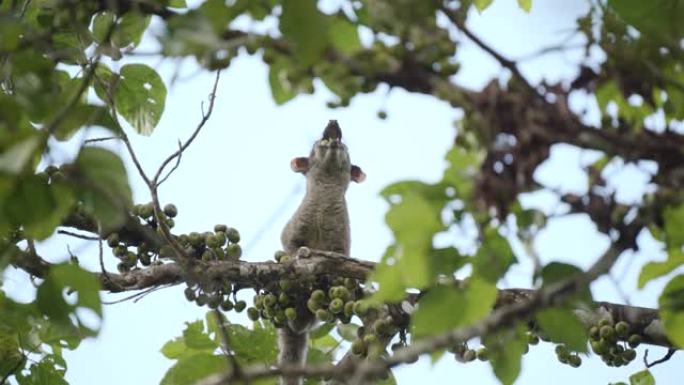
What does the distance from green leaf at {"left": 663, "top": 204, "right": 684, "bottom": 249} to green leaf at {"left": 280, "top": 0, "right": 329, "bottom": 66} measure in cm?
74

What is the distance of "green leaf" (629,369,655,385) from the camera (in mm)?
3787

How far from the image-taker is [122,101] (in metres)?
4.05

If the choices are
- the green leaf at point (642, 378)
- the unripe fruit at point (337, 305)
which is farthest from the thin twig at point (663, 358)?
the unripe fruit at point (337, 305)

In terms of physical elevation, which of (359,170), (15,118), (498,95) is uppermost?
(359,170)

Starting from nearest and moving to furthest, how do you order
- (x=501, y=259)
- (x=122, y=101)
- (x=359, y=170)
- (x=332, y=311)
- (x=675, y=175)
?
(x=675, y=175) → (x=501, y=259) → (x=122, y=101) → (x=332, y=311) → (x=359, y=170)

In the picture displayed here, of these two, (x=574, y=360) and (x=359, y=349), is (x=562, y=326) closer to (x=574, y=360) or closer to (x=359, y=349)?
(x=574, y=360)

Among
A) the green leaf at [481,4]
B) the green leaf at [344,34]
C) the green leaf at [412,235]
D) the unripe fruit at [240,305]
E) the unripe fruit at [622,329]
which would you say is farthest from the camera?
the unripe fruit at [240,305]

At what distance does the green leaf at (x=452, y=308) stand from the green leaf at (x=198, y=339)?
2326 millimetres

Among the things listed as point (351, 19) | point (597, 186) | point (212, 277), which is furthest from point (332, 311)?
point (597, 186)

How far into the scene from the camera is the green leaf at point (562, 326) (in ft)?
6.92

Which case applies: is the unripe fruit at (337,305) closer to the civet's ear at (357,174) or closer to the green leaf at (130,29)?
the green leaf at (130,29)

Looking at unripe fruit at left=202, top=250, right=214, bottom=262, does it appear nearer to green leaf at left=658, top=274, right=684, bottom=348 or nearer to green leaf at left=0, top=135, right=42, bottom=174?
green leaf at left=658, top=274, right=684, bottom=348

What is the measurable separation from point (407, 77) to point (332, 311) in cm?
247

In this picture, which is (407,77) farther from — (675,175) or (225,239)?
(225,239)
